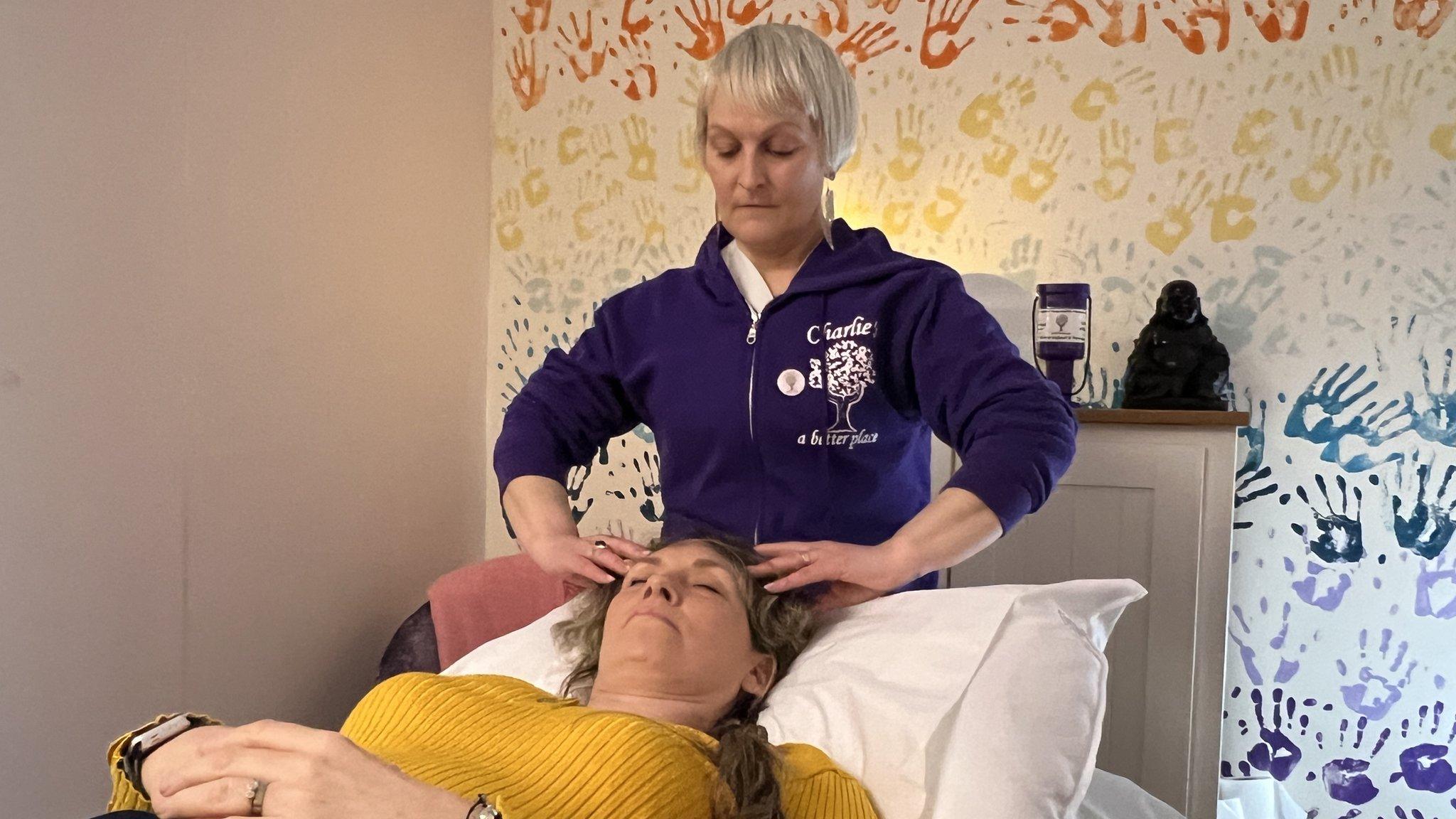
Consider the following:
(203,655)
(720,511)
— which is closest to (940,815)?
(720,511)

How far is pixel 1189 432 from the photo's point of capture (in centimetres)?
217

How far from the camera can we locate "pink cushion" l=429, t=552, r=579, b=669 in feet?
7.32

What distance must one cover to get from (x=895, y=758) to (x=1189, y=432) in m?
1.19

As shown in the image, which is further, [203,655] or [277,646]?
[277,646]

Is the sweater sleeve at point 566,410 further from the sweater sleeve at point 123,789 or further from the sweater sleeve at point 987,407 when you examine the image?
the sweater sleeve at point 123,789

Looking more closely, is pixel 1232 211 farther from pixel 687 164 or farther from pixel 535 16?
pixel 535 16

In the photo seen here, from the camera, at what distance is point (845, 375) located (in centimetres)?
151

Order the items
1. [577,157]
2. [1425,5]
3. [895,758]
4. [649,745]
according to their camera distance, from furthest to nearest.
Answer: [577,157] → [1425,5] → [895,758] → [649,745]

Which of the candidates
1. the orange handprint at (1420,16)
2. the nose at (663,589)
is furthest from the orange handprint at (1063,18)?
the nose at (663,589)

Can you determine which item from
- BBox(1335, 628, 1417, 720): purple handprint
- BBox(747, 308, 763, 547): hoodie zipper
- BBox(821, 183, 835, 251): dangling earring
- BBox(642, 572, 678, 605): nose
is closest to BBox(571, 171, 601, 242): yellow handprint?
BBox(821, 183, 835, 251): dangling earring

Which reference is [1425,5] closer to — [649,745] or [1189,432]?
[1189,432]

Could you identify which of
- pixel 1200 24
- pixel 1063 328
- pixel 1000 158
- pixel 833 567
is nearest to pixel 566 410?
pixel 833 567

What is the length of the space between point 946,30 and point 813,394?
1.40 meters

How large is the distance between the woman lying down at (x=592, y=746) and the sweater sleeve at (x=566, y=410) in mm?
260
